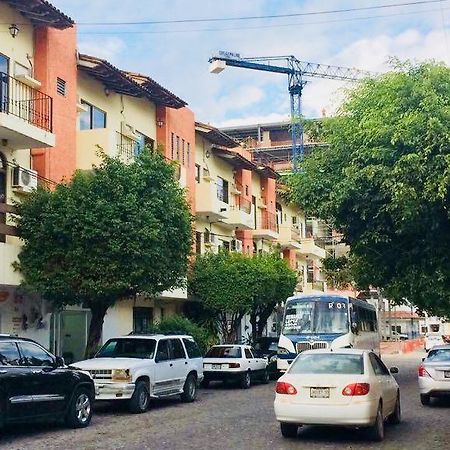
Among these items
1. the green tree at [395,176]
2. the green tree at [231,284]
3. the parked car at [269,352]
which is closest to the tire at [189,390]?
the green tree at [395,176]

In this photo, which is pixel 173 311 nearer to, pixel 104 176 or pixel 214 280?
pixel 214 280

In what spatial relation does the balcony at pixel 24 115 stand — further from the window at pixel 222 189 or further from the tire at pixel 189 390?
the window at pixel 222 189

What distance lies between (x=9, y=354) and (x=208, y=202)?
75.4ft

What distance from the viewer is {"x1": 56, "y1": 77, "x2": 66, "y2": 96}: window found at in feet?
78.3

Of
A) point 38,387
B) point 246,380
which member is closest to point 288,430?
point 38,387

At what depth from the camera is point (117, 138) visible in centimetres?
2794

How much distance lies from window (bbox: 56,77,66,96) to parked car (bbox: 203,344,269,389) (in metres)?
10.1

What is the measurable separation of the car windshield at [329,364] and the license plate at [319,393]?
506 mm

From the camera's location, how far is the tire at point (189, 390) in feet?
65.1

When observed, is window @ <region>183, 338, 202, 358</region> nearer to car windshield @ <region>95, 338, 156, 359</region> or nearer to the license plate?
car windshield @ <region>95, 338, 156, 359</region>

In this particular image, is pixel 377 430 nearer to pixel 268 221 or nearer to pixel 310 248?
pixel 268 221

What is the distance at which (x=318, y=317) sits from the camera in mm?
26438

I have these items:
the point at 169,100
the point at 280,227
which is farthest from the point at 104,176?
the point at 280,227

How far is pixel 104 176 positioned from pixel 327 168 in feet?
20.6
